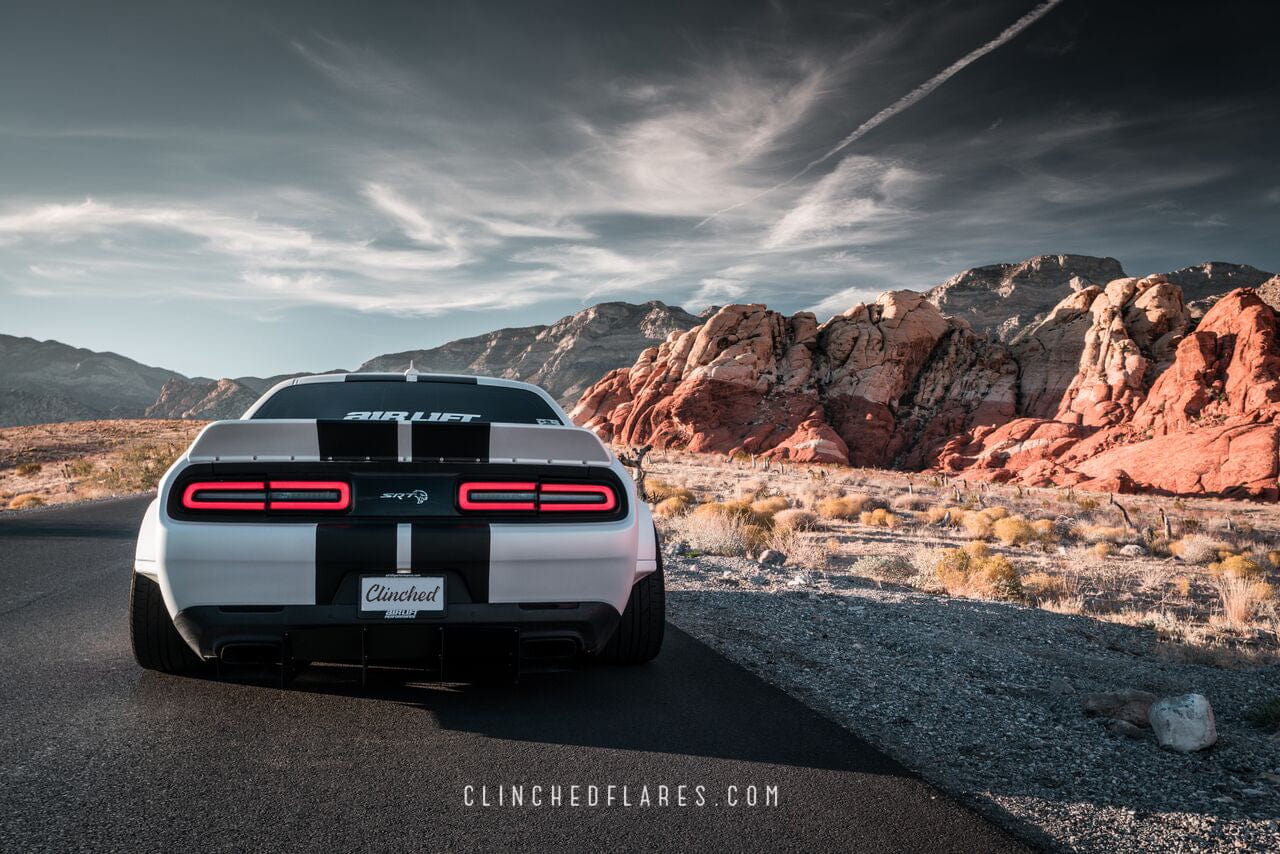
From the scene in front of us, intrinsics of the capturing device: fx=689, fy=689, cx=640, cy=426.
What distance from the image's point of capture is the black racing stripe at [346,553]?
2.98 metres

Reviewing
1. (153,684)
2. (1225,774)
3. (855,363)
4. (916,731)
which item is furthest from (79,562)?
(855,363)

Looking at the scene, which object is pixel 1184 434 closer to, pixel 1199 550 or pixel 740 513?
pixel 1199 550

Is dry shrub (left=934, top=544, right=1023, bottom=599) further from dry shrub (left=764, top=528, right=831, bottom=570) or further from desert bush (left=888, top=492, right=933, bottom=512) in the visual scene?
desert bush (left=888, top=492, right=933, bottom=512)

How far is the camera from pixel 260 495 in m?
3.04

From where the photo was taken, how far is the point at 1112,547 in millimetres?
13945

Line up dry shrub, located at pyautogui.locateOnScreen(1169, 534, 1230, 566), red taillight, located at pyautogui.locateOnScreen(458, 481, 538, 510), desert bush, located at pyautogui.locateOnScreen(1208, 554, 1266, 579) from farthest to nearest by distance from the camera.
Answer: dry shrub, located at pyautogui.locateOnScreen(1169, 534, 1230, 566) < desert bush, located at pyautogui.locateOnScreen(1208, 554, 1266, 579) < red taillight, located at pyautogui.locateOnScreen(458, 481, 538, 510)

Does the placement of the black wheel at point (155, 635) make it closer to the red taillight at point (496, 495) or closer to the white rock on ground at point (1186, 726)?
the red taillight at point (496, 495)

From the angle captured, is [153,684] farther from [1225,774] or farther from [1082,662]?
[1082,662]

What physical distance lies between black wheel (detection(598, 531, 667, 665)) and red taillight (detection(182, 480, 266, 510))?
1.96 m

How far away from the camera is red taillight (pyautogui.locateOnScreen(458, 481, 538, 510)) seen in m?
3.18

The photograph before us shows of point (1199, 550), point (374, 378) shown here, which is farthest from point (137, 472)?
point (1199, 550)

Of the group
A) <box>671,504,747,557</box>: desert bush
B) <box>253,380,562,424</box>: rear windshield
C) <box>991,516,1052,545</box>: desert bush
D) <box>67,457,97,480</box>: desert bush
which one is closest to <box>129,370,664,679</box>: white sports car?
<box>253,380,562,424</box>: rear windshield

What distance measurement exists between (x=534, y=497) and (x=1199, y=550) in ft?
49.5

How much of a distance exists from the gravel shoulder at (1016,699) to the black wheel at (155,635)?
316 cm
